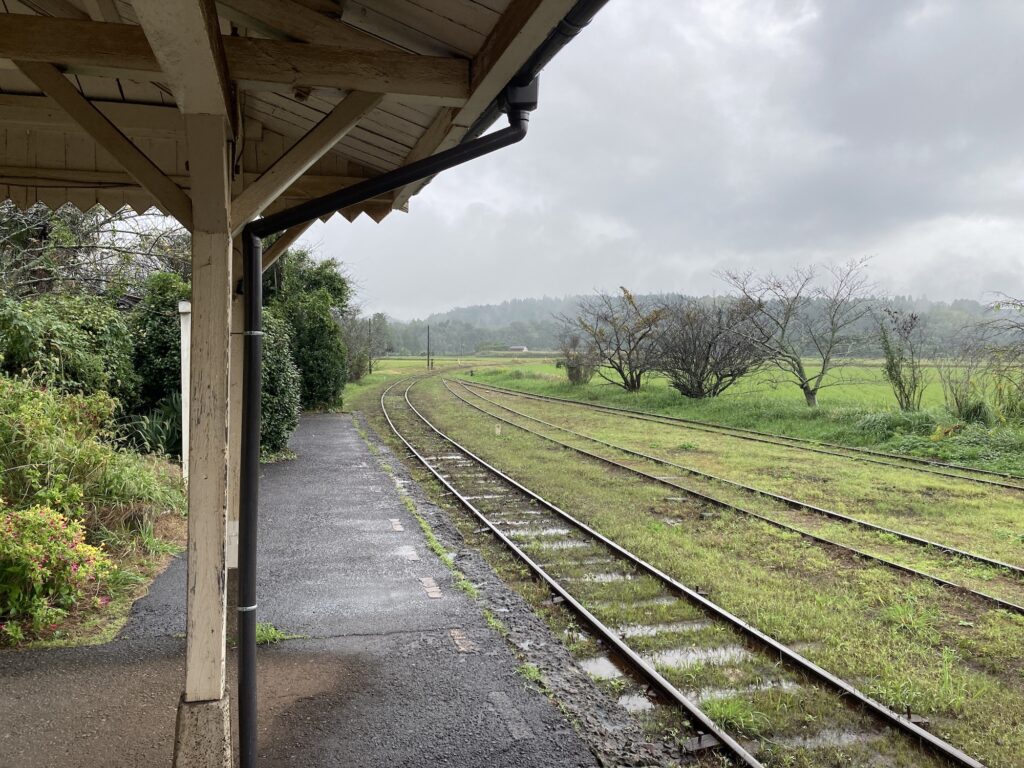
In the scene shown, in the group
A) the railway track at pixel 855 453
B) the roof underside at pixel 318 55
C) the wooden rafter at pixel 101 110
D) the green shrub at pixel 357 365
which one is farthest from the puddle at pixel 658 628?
A: the green shrub at pixel 357 365

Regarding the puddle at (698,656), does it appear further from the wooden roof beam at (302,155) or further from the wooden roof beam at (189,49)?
the wooden roof beam at (189,49)

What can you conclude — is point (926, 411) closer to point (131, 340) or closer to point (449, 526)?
point (449, 526)

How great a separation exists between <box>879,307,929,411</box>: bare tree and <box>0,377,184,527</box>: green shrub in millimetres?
15612

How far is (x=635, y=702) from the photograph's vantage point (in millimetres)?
4297

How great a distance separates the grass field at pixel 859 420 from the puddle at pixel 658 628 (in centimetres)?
930

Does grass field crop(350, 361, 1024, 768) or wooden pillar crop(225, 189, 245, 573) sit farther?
wooden pillar crop(225, 189, 245, 573)

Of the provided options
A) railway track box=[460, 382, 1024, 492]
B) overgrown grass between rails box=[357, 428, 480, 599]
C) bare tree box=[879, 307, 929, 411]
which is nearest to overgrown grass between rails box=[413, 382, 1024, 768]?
overgrown grass between rails box=[357, 428, 480, 599]

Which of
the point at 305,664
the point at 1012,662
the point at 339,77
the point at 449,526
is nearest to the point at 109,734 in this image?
the point at 305,664

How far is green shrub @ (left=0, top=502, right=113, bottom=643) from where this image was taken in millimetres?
4629

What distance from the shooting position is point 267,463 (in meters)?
12.0

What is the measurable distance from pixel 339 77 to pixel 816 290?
19808 mm

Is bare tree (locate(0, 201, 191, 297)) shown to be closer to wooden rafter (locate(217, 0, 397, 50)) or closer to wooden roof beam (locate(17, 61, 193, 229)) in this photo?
wooden roof beam (locate(17, 61, 193, 229))

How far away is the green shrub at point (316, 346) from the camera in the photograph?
68.1ft

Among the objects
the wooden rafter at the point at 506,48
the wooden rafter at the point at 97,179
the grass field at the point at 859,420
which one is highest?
the wooden rafter at the point at 97,179
